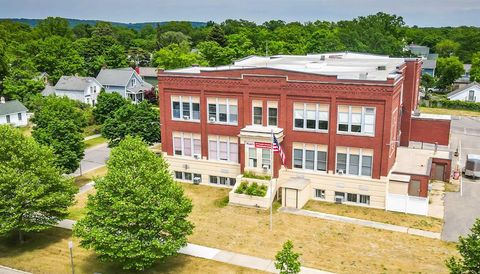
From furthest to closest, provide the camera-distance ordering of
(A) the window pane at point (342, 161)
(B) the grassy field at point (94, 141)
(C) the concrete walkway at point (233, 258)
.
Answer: (B) the grassy field at point (94, 141)
(A) the window pane at point (342, 161)
(C) the concrete walkway at point (233, 258)

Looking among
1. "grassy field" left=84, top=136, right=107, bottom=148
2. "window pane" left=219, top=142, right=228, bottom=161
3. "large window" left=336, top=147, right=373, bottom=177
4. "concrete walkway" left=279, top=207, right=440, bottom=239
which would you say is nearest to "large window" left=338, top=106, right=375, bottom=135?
"large window" left=336, top=147, right=373, bottom=177

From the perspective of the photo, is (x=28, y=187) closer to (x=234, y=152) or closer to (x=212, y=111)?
(x=212, y=111)

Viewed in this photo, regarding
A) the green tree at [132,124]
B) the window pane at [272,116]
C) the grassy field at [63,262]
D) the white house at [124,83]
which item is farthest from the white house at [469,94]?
the grassy field at [63,262]

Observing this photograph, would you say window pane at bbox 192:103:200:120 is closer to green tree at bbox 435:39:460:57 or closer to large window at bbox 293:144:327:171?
large window at bbox 293:144:327:171

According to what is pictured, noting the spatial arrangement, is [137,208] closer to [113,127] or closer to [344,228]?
[344,228]

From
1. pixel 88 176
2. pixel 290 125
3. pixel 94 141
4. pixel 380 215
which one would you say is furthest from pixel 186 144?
pixel 94 141

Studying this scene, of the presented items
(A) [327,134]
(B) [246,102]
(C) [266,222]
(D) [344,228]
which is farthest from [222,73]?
(D) [344,228]

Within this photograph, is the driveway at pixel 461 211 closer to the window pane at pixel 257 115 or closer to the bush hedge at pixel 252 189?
the bush hedge at pixel 252 189
